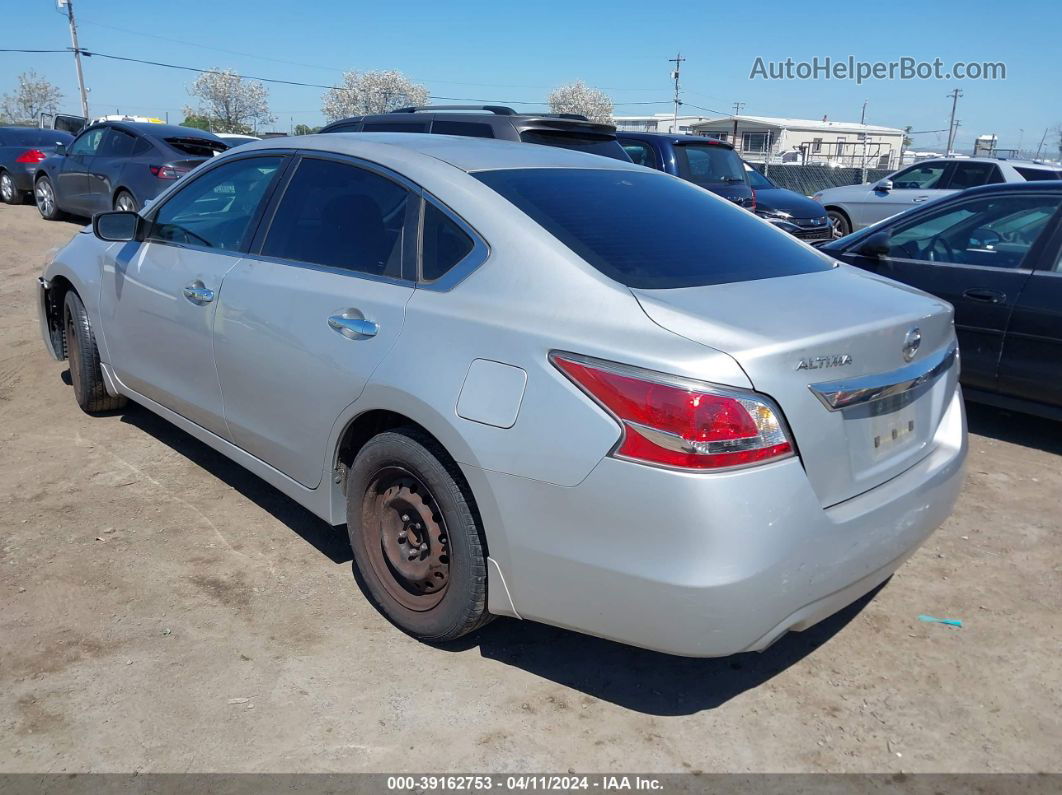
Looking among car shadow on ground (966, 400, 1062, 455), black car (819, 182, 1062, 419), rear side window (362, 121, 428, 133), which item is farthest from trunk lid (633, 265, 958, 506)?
rear side window (362, 121, 428, 133)

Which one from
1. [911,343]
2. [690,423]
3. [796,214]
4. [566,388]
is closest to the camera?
[690,423]

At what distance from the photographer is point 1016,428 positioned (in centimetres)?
564

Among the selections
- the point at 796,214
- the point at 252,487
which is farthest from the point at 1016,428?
the point at 796,214

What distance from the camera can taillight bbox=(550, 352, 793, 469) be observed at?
2.29 metres

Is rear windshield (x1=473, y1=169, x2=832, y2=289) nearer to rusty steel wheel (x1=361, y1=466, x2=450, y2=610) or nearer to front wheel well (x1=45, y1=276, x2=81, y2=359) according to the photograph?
rusty steel wheel (x1=361, y1=466, x2=450, y2=610)

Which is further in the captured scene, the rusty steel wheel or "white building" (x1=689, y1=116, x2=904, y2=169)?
"white building" (x1=689, y1=116, x2=904, y2=169)

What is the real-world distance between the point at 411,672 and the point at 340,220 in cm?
170

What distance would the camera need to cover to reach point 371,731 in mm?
2672

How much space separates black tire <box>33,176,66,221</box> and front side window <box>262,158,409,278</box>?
36.6 feet

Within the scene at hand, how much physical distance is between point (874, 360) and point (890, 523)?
499 mm

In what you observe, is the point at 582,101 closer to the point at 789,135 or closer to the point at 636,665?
the point at 789,135

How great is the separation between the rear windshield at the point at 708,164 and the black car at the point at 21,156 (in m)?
Result: 9.85

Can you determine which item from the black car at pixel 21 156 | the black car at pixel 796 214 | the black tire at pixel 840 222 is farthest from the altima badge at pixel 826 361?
the black car at pixel 21 156

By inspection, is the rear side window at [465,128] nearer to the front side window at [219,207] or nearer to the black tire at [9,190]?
the front side window at [219,207]
